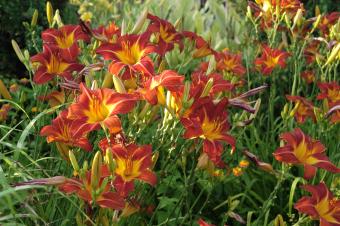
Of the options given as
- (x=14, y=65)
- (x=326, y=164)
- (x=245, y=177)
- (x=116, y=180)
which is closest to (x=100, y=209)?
(x=116, y=180)

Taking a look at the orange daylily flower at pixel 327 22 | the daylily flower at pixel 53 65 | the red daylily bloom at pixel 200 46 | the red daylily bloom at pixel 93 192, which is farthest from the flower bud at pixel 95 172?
the orange daylily flower at pixel 327 22

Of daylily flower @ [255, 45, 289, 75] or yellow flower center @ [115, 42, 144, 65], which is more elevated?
yellow flower center @ [115, 42, 144, 65]

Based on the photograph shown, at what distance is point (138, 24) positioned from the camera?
188cm

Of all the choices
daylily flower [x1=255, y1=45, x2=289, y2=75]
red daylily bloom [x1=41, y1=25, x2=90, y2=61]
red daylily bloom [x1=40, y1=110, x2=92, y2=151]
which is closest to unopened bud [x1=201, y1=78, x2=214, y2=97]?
red daylily bloom [x1=40, y1=110, x2=92, y2=151]

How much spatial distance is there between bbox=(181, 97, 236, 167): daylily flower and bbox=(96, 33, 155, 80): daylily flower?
23 cm

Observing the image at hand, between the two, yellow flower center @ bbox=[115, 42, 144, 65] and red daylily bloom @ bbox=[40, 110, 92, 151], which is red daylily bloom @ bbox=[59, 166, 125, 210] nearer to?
red daylily bloom @ bbox=[40, 110, 92, 151]

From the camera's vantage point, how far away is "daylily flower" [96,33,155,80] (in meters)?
1.67

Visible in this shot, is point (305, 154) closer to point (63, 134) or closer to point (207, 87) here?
point (207, 87)

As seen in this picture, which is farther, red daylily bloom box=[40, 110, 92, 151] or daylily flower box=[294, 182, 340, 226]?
daylily flower box=[294, 182, 340, 226]

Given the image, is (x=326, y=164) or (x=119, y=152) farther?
(x=326, y=164)

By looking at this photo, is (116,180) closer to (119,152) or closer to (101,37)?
(119,152)

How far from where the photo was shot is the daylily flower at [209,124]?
1.52 m

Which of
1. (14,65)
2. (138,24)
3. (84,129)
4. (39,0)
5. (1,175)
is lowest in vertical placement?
(14,65)

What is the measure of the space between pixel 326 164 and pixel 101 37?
0.87 meters
